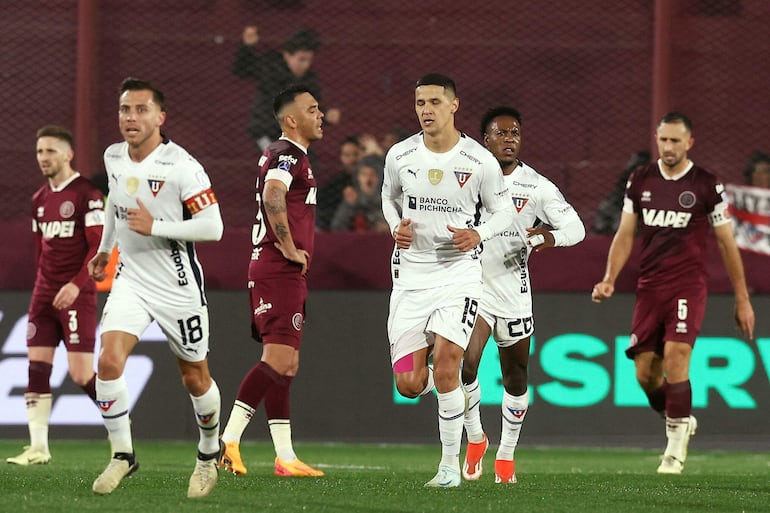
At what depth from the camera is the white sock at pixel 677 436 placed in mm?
9602

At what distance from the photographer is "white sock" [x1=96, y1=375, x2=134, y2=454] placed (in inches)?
269

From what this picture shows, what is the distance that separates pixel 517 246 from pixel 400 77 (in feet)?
16.8

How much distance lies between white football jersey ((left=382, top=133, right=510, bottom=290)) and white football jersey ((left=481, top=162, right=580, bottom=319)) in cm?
90

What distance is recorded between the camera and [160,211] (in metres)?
6.93

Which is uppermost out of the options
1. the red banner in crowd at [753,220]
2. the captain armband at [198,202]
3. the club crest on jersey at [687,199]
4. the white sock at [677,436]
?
the captain armband at [198,202]

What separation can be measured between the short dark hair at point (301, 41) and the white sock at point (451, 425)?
6202mm

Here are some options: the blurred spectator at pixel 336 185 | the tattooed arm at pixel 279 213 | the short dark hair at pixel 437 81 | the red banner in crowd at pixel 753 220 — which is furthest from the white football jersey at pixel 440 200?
the red banner in crowd at pixel 753 220

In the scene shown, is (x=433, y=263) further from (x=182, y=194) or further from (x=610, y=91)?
(x=610, y=91)

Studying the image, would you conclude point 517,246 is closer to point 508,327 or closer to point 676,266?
point 508,327

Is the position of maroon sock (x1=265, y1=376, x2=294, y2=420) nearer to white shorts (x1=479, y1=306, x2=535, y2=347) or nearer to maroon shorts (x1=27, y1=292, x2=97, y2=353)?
white shorts (x1=479, y1=306, x2=535, y2=347)

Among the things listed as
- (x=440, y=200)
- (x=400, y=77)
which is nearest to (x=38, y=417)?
(x=440, y=200)

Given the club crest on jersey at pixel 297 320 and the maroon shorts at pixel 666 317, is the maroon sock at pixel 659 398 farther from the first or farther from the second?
the club crest on jersey at pixel 297 320

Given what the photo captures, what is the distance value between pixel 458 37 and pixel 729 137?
2737 mm

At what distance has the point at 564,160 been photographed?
13.3 meters
